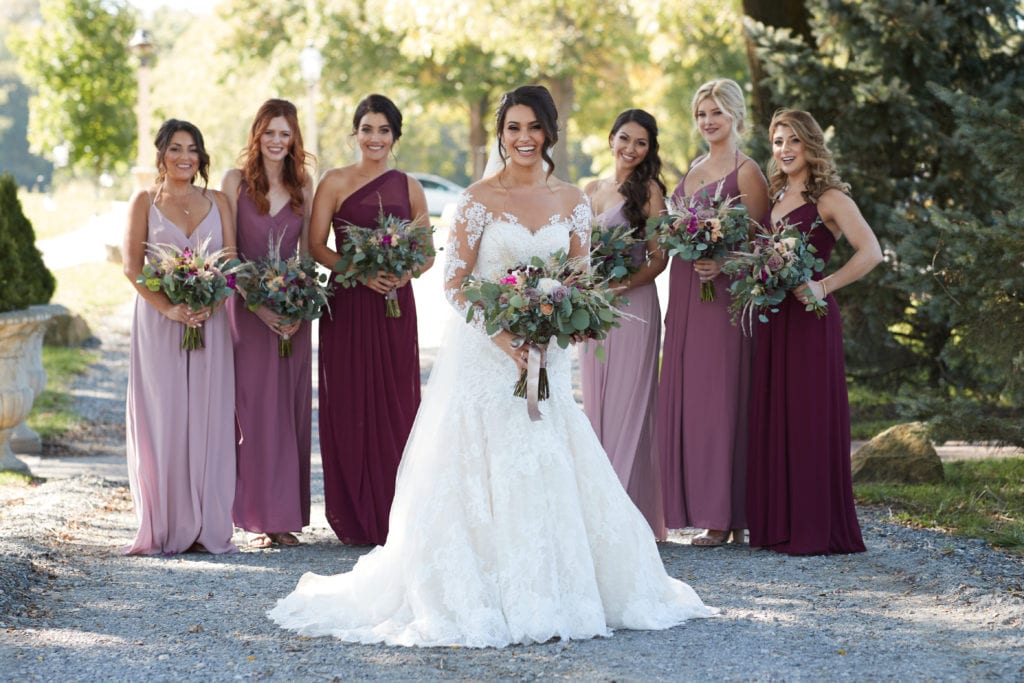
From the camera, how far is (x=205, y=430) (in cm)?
800

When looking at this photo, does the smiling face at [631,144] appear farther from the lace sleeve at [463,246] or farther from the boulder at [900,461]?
the boulder at [900,461]

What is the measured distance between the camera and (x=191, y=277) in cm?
768

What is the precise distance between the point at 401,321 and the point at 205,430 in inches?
54.9

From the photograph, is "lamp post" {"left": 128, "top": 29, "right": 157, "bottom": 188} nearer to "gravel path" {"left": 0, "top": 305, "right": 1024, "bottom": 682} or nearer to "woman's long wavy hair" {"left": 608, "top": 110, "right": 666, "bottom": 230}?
"gravel path" {"left": 0, "top": 305, "right": 1024, "bottom": 682}

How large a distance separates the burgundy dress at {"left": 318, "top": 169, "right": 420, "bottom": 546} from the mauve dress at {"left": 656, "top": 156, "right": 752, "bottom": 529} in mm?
1710

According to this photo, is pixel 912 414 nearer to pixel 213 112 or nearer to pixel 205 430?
pixel 205 430

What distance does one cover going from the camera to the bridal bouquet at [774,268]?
752cm

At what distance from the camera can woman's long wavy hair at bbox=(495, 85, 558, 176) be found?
6.11 metres

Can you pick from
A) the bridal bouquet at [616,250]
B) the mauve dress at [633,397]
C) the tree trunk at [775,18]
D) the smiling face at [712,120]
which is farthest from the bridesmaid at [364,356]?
the tree trunk at [775,18]

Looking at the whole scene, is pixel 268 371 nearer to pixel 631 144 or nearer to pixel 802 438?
pixel 631 144

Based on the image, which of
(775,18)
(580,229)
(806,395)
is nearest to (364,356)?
(580,229)

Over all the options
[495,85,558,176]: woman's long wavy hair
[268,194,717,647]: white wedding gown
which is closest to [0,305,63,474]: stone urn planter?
[268,194,717,647]: white wedding gown

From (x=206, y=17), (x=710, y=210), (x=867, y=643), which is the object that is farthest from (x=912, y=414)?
(x=206, y=17)

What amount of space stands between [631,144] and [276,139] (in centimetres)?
221
